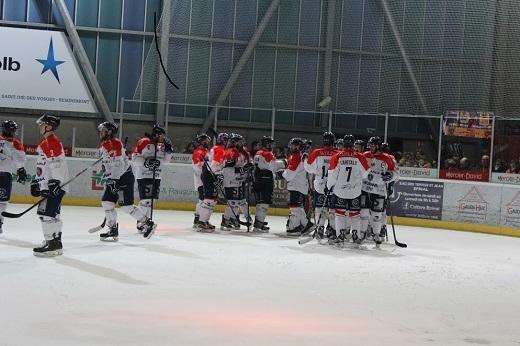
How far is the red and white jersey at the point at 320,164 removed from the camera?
35.3 feet

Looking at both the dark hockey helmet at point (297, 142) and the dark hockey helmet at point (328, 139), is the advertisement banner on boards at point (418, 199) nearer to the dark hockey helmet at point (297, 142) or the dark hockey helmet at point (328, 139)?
the dark hockey helmet at point (297, 142)

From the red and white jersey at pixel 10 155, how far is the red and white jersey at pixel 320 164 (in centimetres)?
403

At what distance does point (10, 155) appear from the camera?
9750mm

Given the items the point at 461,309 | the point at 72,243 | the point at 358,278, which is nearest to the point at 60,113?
the point at 72,243

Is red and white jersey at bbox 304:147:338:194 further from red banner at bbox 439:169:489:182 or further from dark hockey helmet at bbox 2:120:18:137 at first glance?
red banner at bbox 439:169:489:182

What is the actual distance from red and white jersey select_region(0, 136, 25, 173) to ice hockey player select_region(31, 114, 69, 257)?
208cm

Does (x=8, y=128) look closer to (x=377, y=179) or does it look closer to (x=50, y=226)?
(x=50, y=226)

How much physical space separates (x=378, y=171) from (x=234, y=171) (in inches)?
103

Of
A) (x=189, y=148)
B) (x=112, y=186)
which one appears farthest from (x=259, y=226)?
(x=189, y=148)

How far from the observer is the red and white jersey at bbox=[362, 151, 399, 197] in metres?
10.2

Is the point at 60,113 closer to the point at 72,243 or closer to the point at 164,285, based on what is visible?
the point at 72,243

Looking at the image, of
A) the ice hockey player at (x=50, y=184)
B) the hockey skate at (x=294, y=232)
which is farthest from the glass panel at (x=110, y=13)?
the ice hockey player at (x=50, y=184)

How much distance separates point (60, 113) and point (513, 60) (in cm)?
1161

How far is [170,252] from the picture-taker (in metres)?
8.80
